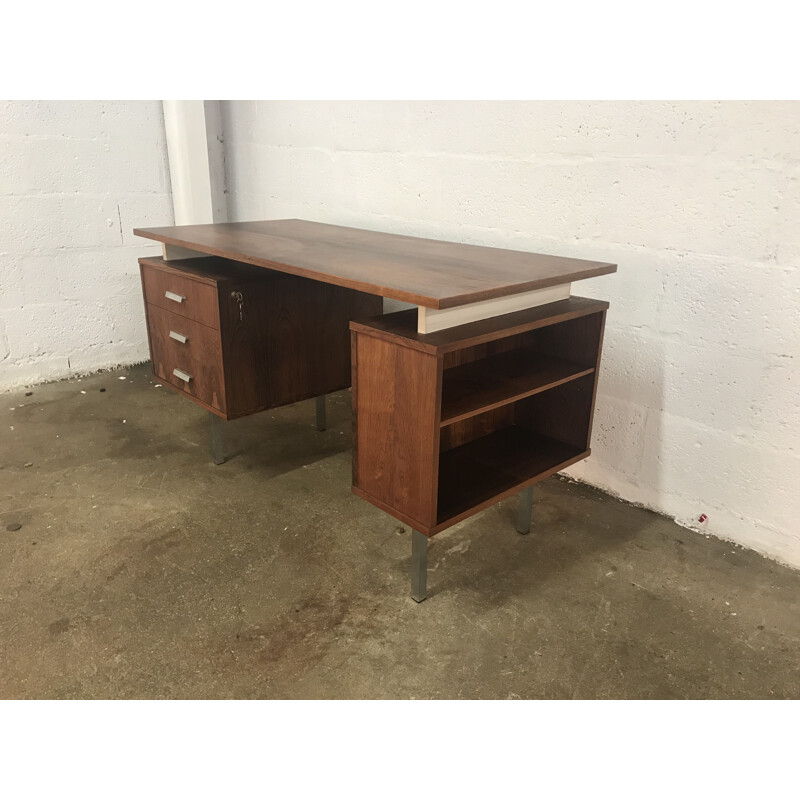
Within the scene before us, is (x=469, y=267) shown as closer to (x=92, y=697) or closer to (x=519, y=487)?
(x=519, y=487)

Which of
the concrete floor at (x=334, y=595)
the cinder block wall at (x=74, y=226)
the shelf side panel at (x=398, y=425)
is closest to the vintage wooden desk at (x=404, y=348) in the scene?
the shelf side panel at (x=398, y=425)

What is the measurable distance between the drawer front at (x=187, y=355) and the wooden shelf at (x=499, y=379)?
0.78 meters

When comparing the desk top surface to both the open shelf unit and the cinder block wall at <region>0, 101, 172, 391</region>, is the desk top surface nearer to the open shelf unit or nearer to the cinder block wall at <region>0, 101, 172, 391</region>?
the open shelf unit

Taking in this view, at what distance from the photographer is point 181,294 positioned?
2084 millimetres

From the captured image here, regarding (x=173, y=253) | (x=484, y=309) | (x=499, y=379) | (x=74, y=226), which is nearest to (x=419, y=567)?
(x=499, y=379)

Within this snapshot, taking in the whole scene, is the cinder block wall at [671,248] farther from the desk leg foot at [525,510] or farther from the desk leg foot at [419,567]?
the desk leg foot at [419,567]

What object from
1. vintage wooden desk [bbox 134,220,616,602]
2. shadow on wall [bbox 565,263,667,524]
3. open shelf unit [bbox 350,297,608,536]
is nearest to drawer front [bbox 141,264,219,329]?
vintage wooden desk [bbox 134,220,616,602]

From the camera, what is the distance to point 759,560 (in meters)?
1.83

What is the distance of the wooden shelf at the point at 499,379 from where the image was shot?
1.50 metres

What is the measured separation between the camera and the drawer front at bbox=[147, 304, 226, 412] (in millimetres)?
2049

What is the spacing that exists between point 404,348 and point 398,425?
184 millimetres

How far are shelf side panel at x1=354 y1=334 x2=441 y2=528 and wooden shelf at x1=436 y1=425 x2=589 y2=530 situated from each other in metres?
0.09

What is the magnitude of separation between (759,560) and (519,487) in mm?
756

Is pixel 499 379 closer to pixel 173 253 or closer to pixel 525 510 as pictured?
pixel 525 510
